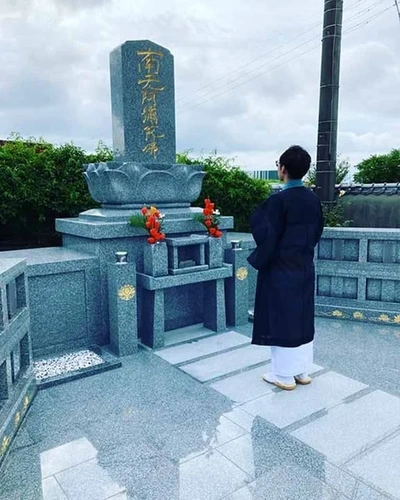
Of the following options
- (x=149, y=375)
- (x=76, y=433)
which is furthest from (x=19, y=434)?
(x=149, y=375)

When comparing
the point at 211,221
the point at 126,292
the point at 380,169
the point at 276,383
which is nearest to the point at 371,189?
the point at 211,221

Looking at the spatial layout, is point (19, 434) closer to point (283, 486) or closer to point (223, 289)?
point (283, 486)

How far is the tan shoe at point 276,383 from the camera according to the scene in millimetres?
3297

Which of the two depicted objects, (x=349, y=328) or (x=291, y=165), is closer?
(x=291, y=165)

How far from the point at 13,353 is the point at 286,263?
2140mm

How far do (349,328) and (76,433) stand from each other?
11.2 ft

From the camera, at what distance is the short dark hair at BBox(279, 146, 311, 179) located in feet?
9.87

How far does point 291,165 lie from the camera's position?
3.04 meters

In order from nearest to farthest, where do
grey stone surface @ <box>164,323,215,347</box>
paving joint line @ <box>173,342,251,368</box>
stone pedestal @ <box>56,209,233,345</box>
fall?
paving joint line @ <box>173,342,251,368</box>
stone pedestal @ <box>56,209,233,345</box>
grey stone surface @ <box>164,323,215,347</box>

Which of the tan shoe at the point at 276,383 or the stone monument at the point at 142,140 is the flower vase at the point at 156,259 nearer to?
the stone monument at the point at 142,140

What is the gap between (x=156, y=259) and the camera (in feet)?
13.7

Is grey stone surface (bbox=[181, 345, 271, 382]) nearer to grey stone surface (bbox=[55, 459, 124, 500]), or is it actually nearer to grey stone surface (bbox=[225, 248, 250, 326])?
grey stone surface (bbox=[225, 248, 250, 326])

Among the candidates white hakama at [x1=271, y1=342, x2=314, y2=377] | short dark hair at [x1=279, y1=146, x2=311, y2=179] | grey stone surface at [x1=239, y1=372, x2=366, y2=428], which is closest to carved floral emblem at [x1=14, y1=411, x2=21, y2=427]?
grey stone surface at [x1=239, y1=372, x2=366, y2=428]

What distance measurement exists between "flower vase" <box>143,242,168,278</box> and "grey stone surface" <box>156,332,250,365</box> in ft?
2.60
